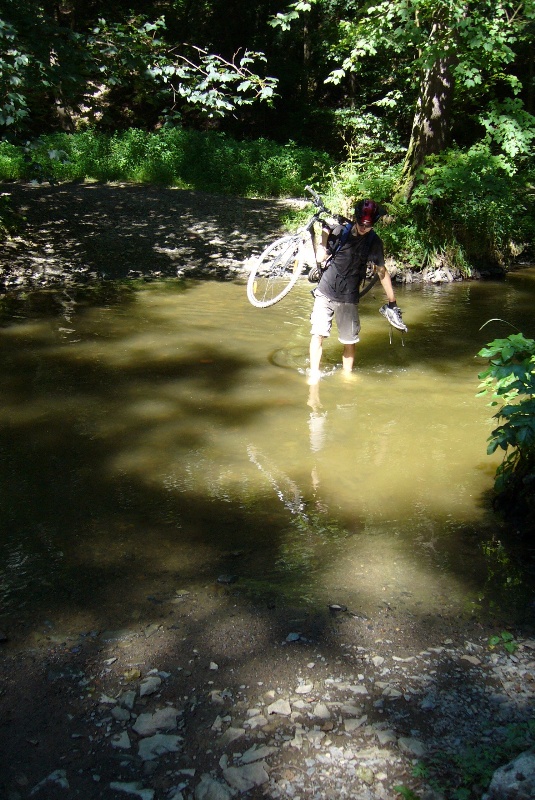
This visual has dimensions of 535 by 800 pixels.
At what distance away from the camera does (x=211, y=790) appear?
275 centimetres

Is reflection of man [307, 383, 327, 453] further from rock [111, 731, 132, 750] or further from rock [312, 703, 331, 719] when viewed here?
rock [111, 731, 132, 750]

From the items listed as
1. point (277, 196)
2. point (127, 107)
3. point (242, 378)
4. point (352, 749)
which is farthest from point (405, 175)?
point (127, 107)

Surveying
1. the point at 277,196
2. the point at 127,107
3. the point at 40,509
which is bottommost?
the point at 40,509

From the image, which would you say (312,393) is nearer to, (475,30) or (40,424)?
(40,424)

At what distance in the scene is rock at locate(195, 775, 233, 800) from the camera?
2.72 m

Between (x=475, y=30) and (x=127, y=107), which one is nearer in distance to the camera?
(x=475, y=30)

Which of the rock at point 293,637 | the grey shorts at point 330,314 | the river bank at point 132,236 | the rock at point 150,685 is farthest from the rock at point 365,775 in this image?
the river bank at point 132,236

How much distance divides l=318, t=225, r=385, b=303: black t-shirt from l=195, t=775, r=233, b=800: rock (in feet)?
17.2

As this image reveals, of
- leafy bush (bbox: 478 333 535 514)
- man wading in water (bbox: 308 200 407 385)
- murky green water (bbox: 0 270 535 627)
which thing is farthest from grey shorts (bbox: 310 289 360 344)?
leafy bush (bbox: 478 333 535 514)

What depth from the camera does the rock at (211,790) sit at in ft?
8.93

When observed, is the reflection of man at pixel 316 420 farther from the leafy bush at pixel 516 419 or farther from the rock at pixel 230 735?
the rock at pixel 230 735

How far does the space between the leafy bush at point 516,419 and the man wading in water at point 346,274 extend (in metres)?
2.39

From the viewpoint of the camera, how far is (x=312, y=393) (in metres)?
7.33

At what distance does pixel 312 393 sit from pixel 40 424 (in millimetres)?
2643
